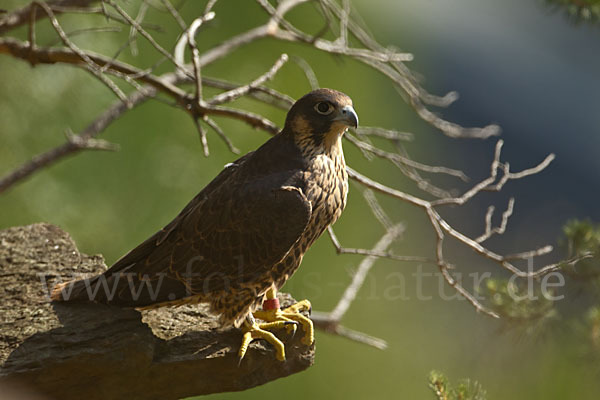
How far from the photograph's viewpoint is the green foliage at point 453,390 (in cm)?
212

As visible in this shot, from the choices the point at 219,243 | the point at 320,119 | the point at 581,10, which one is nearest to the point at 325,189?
the point at 320,119

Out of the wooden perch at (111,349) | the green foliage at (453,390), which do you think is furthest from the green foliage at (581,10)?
the wooden perch at (111,349)

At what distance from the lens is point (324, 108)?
215 centimetres

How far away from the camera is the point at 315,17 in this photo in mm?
5012

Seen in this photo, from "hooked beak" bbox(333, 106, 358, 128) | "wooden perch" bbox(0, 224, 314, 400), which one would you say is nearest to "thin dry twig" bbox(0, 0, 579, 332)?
"hooked beak" bbox(333, 106, 358, 128)

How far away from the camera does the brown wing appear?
209 centimetres

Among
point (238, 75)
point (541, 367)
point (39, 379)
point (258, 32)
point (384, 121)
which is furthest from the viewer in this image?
point (384, 121)

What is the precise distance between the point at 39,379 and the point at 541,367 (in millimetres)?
3456

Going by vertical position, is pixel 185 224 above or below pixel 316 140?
below

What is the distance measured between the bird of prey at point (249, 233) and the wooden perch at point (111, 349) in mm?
60

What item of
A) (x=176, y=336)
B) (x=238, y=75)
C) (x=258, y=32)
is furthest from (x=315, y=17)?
(x=176, y=336)

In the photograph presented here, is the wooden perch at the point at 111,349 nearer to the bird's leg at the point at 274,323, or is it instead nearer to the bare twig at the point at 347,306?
the bird's leg at the point at 274,323

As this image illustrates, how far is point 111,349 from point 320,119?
3.17 ft

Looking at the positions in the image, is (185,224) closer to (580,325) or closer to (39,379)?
(39,379)
